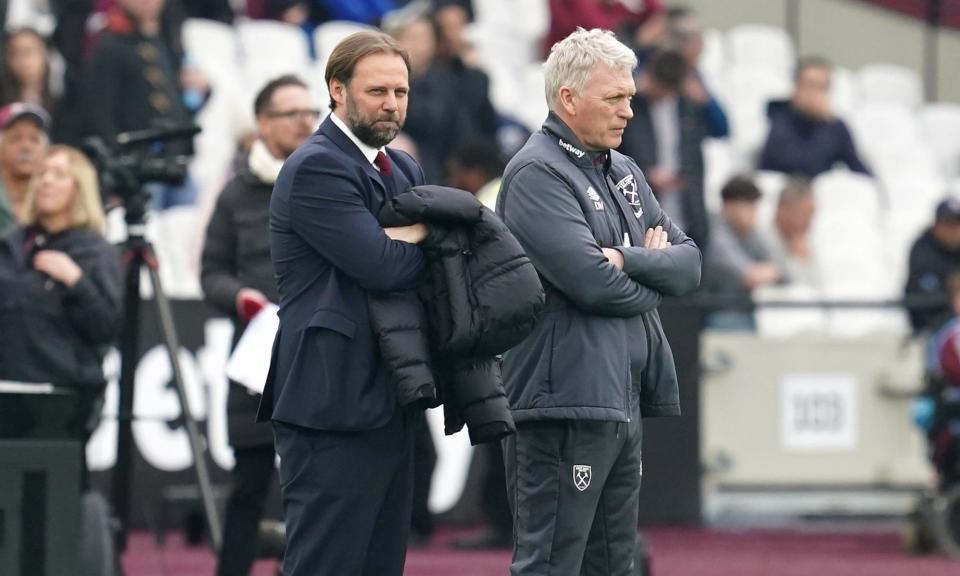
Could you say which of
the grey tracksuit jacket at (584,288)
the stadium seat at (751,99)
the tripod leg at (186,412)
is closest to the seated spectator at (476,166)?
the tripod leg at (186,412)

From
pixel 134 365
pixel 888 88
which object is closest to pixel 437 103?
pixel 134 365

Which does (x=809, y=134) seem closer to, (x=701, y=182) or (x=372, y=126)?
(x=701, y=182)

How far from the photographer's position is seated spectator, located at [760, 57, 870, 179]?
13.9m

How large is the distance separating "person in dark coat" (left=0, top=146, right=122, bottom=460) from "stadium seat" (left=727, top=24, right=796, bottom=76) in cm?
936

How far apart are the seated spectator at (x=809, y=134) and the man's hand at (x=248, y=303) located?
24.0 ft

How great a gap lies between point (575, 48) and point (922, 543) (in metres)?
5.57

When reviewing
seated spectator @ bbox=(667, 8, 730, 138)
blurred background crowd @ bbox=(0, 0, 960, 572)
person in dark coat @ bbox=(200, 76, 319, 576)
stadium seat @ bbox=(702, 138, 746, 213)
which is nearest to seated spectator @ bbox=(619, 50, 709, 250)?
blurred background crowd @ bbox=(0, 0, 960, 572)

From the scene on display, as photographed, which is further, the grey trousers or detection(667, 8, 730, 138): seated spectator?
detection(667, 8, 730, 138): seated spectator

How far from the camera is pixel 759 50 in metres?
16.5

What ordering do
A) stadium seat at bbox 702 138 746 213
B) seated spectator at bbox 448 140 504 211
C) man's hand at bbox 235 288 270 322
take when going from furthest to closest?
1. stadium seat at bbox 702 138 746 213
2. seated spectator at bbox 448 140 504 211
3. man's hand at bbox 235 288 270 322

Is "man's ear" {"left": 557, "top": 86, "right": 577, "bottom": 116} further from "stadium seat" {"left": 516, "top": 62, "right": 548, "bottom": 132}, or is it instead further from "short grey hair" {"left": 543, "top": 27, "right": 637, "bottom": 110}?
"stadium seat" {"left": 516, "top": 62, "right": 548, "bottom": 132}

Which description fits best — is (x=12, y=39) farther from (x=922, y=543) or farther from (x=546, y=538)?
(x=546, y=538)

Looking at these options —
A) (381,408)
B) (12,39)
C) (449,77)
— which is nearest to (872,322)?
(449,77)

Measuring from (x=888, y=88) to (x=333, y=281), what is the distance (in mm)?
12432
